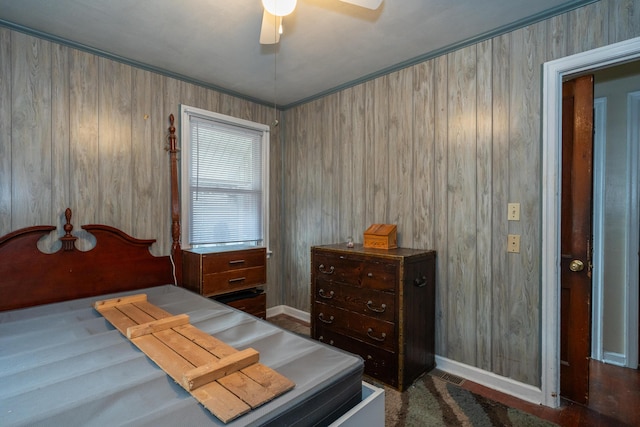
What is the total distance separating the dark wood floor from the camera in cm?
183

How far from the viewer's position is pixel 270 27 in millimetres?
1770

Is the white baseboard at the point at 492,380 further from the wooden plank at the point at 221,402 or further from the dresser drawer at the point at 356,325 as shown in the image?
the wooden plank at the point at 221,402

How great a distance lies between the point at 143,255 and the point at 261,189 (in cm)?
141

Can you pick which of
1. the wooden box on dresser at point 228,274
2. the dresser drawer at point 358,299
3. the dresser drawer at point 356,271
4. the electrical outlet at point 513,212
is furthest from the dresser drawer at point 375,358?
the electrical outlet at point 513,212

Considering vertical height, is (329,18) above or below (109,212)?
above

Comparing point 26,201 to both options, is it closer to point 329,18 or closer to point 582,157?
point 329,18

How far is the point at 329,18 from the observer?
2010 mm

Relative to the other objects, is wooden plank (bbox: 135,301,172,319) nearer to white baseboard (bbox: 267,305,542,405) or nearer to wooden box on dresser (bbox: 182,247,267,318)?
wooden box on dresser (bbox: 182,247,267,318)

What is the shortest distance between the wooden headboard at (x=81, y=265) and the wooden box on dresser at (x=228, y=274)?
0.67ft

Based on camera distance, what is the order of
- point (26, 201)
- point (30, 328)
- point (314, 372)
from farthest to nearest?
1. point (26, 201)
2. point (30, 328)
3. point (314, 372)

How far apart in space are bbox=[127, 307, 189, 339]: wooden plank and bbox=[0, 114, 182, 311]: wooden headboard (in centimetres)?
106

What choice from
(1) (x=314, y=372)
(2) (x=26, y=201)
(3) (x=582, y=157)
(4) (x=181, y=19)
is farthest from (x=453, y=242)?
(2) (x=26, y=201)

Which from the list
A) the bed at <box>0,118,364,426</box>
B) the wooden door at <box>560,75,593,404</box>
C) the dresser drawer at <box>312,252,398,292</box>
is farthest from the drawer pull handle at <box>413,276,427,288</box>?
the bed at <box>0,118,364,426</box>

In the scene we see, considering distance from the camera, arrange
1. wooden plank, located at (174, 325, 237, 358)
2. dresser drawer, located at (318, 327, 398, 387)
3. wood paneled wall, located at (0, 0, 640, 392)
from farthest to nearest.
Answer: dresser drawer, located at (318, 327, 398, 387), wood paneled wall, located at (0, 0, 640, 392), wooden plank, located at (174, 325, 237, 358)
